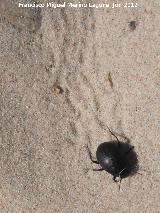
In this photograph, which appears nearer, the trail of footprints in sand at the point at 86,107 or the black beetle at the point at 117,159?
the black beetle at the point at 117,159

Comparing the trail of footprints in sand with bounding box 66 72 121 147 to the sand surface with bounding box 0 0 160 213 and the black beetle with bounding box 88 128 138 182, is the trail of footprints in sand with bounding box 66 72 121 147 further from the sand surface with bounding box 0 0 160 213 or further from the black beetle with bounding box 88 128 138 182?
the black beetle with bounding box 88 128 138 182

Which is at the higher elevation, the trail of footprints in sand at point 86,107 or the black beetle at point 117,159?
the trail of footprints in sand at point 86,107

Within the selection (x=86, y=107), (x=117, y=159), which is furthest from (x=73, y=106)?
(x=117, y=159)

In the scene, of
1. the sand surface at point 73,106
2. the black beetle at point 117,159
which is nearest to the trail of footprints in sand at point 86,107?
the sand surface at point 73,106

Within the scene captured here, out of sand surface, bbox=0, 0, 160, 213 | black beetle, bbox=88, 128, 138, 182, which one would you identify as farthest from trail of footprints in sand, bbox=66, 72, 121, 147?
black beetle, bbox=88, 128, 138, 182

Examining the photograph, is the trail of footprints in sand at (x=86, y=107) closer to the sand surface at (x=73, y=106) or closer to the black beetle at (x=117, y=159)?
the sand surface at (x=73, y=106)

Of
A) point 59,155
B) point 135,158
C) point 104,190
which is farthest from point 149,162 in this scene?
point 59,155
